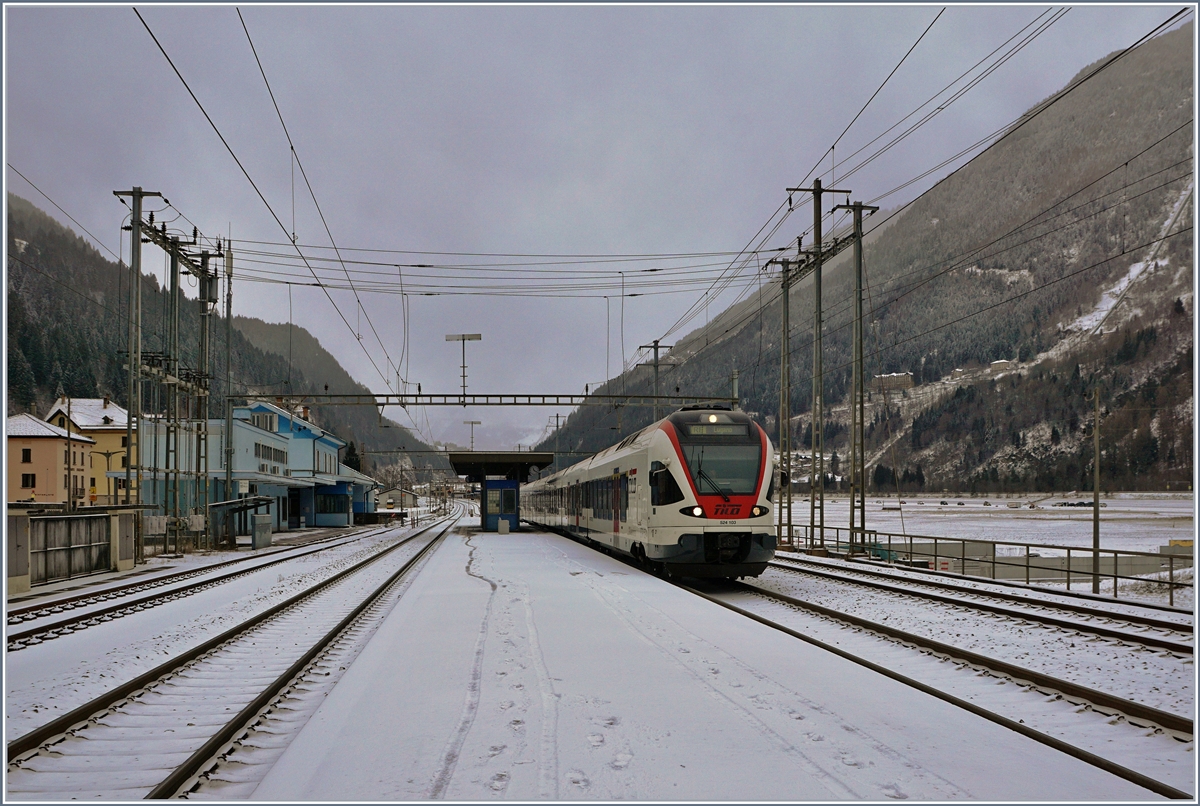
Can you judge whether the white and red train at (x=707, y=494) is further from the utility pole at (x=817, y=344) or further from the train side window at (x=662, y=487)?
the utility pole at (x=817, y=344)

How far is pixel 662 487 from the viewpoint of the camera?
1667 centimetres

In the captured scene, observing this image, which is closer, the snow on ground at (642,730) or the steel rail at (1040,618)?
the snow on ground at (642,730)

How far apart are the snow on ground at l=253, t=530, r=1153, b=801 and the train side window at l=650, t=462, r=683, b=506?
559cm

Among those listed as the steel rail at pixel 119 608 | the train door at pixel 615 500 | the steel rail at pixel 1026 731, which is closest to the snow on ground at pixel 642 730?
the steel rail at pixel 1026 731

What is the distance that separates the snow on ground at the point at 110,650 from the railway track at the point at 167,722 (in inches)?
14.0

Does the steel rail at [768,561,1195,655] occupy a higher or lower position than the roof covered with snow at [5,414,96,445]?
lower

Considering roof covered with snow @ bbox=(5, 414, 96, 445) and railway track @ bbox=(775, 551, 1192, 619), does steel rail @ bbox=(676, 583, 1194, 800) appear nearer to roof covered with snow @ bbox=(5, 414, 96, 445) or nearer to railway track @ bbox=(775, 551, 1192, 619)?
railway track @ bbox=(775, 551, 1192, 619)

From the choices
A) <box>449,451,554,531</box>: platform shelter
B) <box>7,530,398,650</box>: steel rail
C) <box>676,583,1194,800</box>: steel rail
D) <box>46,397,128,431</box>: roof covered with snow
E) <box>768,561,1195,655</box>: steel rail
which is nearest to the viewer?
<box>676,583,1194,800</box>: steel rail

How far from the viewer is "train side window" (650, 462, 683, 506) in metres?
16.3

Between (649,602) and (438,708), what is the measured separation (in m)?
7.21

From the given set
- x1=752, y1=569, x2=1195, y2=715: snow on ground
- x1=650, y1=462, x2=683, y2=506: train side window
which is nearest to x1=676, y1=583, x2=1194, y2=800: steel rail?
x1=752, y1=569, x2=1195, y2=715: snow on ground

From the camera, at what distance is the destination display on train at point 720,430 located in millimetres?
16562

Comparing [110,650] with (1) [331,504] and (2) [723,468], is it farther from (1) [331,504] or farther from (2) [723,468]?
(1) [331,504]

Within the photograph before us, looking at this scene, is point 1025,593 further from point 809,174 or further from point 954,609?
point 809,174
